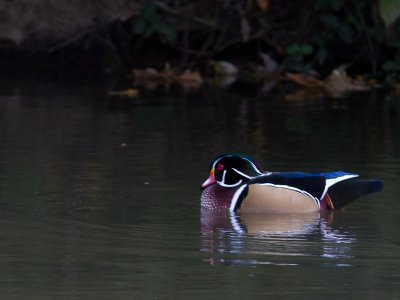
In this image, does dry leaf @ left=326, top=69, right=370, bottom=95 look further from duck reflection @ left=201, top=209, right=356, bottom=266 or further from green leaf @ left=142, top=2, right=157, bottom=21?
duck reflection @ left=201, top=209, right=356, bottom=266

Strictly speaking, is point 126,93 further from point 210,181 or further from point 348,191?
point 348,191

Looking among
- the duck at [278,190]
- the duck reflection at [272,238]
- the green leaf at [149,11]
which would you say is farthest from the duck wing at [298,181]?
the green leaf at [149,11]

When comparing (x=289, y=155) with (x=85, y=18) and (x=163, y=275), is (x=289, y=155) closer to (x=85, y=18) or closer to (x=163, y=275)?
(x=163, y=275)

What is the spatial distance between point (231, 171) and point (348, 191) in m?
0.75

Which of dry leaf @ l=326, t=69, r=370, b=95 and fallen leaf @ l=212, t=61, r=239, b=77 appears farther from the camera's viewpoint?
fallen leaf @ l=212, t=61, r=239, b=77

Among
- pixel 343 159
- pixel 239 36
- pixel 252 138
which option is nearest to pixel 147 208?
pixel 343 159

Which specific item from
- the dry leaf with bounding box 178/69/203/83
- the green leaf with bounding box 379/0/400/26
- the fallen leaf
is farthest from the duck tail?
the fallen leaf

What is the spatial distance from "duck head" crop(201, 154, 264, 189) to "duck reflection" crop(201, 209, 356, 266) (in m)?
0.28

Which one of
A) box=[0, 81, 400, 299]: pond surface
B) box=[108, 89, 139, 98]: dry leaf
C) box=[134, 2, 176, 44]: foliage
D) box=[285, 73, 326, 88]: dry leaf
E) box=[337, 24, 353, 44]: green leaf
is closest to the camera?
box=[0, 81, 400, 299]: pond surface

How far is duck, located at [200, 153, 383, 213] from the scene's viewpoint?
8.26 meters

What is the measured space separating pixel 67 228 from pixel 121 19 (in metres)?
10.8

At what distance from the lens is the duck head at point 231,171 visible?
28.0ft

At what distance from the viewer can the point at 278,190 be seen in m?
8.23

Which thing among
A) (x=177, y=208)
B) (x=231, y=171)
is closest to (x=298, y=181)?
(x=231, y=171)
